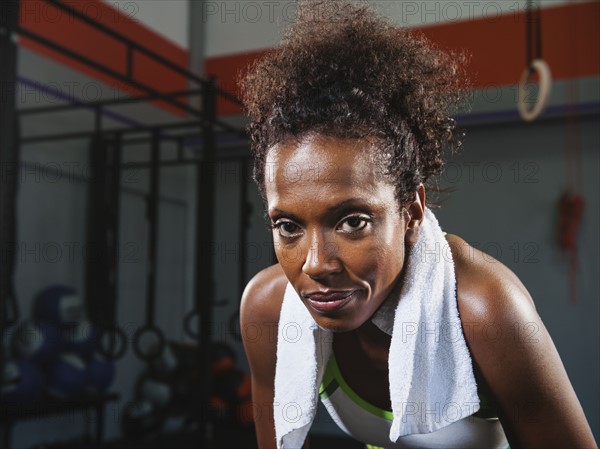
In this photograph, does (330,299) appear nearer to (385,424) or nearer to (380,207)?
(380,207)

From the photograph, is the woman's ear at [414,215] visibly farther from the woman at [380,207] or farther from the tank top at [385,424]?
the tank top at [385,424]

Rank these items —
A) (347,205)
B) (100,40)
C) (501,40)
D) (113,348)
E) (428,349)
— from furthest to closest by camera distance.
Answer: (100,40), (113,348), (501,40), (428,349), (347,205)

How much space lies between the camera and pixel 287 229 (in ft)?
1.83

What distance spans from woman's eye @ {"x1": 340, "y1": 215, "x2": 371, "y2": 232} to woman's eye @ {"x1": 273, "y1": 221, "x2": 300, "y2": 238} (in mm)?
46

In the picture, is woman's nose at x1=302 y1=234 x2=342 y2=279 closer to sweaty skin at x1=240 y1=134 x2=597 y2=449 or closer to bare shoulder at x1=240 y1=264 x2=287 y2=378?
sweaty skin at x1=240 y1=134 x2=597 y2=449

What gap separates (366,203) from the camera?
530mm

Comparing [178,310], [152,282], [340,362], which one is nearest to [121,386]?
[178,310]

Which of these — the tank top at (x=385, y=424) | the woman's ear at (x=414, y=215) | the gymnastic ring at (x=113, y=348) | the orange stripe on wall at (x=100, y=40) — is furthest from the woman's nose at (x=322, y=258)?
the gymnastic ring at (x=113, y=348)

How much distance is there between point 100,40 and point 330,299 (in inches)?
111

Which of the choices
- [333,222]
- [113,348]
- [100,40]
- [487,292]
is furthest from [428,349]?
[100,40]

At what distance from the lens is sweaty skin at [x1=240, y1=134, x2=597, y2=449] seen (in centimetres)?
53

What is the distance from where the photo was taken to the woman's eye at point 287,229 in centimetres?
55

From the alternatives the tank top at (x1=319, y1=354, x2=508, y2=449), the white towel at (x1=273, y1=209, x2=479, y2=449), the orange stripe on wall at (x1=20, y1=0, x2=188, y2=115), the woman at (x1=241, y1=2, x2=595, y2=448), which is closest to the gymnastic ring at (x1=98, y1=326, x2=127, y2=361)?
the orange stripe on wall at (x1=20, y1=0, x2=188, y2=115)

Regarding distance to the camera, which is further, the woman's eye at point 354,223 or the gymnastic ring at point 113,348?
the gymnastic ring at point 113,348
